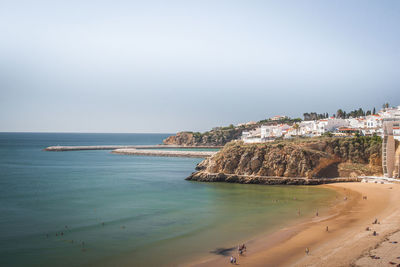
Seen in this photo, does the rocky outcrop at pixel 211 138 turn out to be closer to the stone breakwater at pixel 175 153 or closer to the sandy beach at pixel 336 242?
the stone breakwater at pixel 175 153

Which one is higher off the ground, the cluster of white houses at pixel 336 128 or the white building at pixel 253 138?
the cluster of white houses at pixel 336 128

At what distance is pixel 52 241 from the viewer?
21.8 metres

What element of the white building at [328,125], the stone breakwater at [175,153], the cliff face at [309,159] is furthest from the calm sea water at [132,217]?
the stone breakwater at [175,153]

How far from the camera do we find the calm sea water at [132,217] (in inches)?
786

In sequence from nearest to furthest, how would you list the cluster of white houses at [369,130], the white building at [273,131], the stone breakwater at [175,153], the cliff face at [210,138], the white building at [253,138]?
the cluster of white houses at [369,130] < the white building at [253,138] < the white building at [273,131] < the stone breakwater at [175,153] < the cliff face at [210,138]

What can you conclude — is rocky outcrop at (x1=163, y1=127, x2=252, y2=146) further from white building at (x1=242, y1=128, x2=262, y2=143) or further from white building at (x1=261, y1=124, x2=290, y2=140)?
white building at (x1=261, y1=124, x2=290, y2=140)

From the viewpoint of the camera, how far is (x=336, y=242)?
2116 cm

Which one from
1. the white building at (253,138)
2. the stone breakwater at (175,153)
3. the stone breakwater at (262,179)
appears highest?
the white building at (253,138)

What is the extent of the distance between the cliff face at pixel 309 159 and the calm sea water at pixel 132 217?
402 centimetres

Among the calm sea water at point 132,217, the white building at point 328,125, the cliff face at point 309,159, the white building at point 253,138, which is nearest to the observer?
the calm sea water at point 132,217

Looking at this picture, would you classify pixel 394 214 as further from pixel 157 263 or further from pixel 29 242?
pixel 29 242

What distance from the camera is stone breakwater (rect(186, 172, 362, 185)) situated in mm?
43188

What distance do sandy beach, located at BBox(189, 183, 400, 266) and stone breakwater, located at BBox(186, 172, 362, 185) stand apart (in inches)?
470

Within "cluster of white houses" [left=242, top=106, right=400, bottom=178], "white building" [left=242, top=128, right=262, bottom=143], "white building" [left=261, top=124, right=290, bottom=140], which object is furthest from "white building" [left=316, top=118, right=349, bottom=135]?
"white building" [left=242, top=128, right=262, bottom=143]
